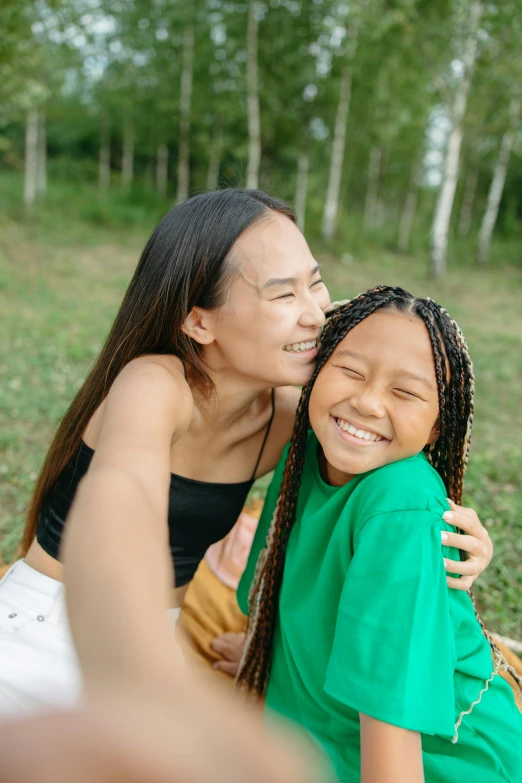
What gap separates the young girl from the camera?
128 cm

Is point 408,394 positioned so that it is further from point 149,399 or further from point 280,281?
point 149,399

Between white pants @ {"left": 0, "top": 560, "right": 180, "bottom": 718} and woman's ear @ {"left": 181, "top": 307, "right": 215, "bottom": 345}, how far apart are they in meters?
0.80

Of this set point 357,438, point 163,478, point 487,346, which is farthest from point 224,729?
point 487,346

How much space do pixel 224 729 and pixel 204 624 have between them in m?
2.31

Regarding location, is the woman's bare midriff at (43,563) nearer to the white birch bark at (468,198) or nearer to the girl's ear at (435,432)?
the girl's ear at (435,432)

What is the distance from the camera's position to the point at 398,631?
1.26 m

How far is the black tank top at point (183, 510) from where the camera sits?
6.11ft

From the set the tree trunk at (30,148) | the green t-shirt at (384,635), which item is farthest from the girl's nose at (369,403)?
the tree trunk at (30,148)

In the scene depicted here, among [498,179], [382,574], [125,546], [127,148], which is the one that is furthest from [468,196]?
[125,546]

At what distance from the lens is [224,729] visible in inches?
20.6

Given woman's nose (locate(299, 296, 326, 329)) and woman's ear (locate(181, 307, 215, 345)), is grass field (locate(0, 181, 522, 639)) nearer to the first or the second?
woman's nose (locate(299, 296, 326, 329))

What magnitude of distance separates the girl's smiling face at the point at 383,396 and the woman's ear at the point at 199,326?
43 centimetres

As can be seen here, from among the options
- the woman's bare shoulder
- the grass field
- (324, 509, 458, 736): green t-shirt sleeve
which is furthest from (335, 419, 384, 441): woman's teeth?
the grass field

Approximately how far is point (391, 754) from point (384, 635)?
9.5 inches
